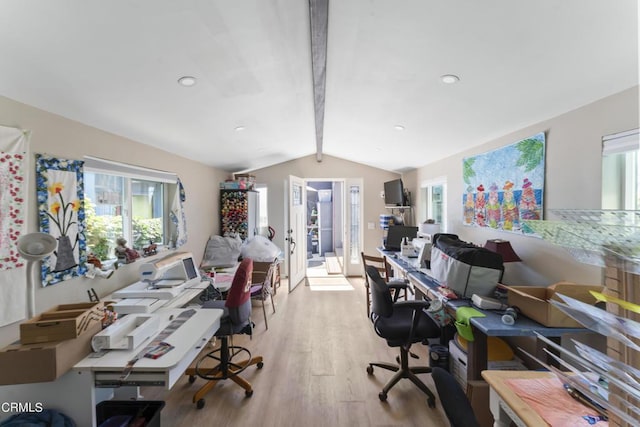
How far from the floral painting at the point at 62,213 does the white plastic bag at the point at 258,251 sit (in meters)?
2.41

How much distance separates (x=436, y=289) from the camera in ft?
8.14

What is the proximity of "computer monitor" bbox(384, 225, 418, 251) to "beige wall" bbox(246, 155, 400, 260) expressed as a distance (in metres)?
1.27

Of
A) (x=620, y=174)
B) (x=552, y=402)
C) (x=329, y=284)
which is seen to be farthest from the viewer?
(x=329, y=284)

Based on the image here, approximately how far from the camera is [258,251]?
4.57 m

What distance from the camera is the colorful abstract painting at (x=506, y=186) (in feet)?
7.51

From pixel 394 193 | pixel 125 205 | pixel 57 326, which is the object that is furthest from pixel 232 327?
pixel 394 193

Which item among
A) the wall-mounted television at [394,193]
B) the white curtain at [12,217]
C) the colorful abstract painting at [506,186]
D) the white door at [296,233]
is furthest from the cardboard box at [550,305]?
the white door at [296,233]

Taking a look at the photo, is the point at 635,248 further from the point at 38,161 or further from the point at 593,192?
the point at 38,161

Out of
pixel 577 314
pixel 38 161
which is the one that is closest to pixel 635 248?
pixel 577 314

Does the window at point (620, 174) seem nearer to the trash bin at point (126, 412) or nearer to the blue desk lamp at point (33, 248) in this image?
the trash bin at point (126, 412)

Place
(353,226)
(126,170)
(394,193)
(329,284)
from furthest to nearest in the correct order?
(353,226), (329,284), (394,193), (126,170)

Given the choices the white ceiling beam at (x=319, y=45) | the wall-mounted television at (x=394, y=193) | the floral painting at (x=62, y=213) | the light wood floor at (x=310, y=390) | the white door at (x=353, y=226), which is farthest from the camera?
the white door at (x=353, y=226)

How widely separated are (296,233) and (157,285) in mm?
2923

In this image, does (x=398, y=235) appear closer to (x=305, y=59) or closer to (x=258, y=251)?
(x=258, y=251)
